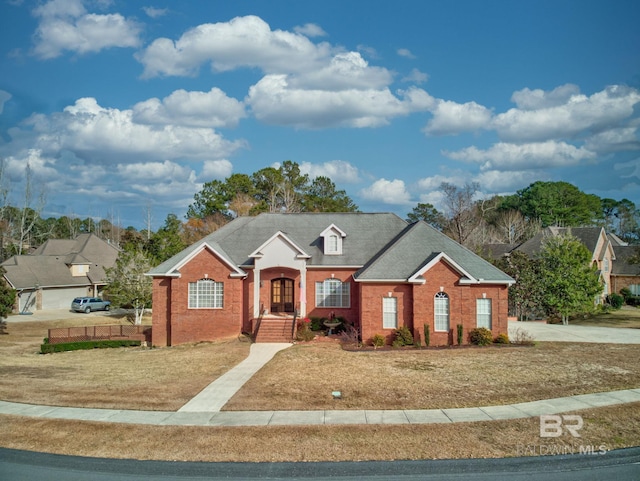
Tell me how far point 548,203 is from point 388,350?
82.7 meters

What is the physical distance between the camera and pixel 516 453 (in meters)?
12.3

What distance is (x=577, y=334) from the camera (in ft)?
98.4

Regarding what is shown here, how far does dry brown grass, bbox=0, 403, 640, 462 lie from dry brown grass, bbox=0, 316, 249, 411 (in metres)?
2.43

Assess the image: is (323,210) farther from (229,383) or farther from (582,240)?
(229,383)

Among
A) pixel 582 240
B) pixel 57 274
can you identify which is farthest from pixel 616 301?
pixel 57 274

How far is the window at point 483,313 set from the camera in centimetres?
2697

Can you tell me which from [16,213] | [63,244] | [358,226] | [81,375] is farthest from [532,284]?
[16,213]

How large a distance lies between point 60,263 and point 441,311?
48.4 meters

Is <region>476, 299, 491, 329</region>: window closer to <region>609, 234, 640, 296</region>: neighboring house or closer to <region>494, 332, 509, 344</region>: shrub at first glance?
<region>494, 332, 509, 344</region>: shrub

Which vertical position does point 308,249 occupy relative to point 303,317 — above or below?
above

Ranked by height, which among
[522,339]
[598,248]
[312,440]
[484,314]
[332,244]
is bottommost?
[312,440]

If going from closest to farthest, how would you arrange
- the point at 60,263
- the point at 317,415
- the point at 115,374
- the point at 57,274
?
the point at 317,415 → the point at 115,374 → the point at 57,274 → the point at 60,263

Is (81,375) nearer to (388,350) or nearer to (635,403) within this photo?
(388,350)

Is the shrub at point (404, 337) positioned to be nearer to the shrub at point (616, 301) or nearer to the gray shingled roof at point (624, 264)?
the shrub at point (616, 301)
